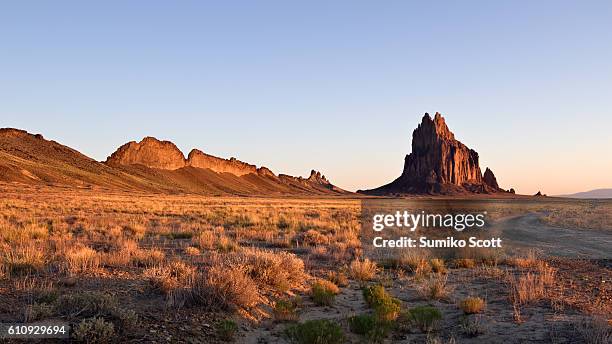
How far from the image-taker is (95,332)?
5.43 metres

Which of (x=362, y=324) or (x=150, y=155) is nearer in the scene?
(x=362, y=324)

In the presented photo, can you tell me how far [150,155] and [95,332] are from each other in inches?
6234

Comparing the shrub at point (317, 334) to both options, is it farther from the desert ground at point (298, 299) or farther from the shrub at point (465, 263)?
the shrub at point (465, 263)

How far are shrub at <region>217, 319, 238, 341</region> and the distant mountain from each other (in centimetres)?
7869

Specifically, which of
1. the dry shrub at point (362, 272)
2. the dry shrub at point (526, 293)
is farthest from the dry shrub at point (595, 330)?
the dry shrub at point (362, 272)

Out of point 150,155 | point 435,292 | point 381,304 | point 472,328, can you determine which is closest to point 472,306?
point 472,328

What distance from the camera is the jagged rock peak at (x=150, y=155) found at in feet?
479

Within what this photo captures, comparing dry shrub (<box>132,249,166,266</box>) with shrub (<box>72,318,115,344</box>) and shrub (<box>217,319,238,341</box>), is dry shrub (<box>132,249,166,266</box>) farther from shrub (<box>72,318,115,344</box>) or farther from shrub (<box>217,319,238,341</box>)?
shrub (<box>72,318,115,344</box>)

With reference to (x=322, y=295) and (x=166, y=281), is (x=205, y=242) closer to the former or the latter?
(x=322, y=295)

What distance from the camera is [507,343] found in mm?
6613

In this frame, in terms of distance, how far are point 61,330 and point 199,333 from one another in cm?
176

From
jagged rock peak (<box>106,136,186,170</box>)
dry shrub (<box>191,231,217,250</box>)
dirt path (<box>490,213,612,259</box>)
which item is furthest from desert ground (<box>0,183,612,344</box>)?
jagged rock peak (<box>106,136,186,170</box>)

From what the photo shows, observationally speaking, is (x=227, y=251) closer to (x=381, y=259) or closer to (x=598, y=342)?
(x=381, y=259)

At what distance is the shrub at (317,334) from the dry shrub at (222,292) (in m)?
1.58
